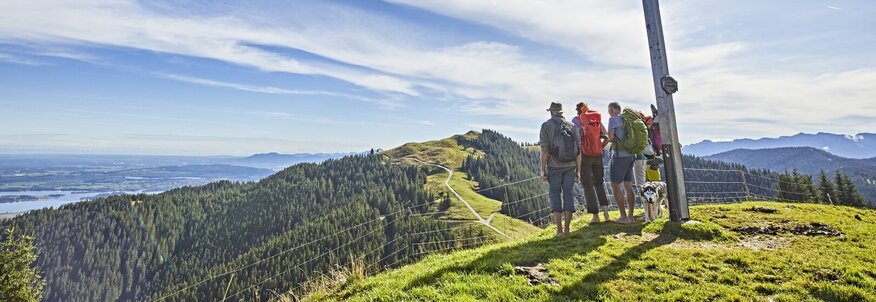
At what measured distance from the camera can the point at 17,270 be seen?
1057 inches

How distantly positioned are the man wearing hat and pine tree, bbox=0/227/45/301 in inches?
1321

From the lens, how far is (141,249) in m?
161

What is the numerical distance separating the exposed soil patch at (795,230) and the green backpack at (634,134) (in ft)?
8.96

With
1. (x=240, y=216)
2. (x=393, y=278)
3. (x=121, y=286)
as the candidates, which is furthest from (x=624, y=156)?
(x=121, y=286)

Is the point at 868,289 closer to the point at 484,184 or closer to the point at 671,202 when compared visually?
the point at 671,202

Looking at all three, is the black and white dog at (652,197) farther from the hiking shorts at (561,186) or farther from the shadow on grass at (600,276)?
the hiking shorts at (561,186)

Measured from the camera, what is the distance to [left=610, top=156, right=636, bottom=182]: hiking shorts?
9.64m

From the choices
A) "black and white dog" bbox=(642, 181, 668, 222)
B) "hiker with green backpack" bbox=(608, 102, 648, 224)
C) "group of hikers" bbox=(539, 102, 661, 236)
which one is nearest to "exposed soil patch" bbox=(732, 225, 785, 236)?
"black and white dog" bbox=(642, 181, 668, 222)

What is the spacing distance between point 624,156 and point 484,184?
150474 mm

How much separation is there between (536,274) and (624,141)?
4.72 metres

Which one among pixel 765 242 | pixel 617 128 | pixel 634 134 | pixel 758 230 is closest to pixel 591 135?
pixel 617 128

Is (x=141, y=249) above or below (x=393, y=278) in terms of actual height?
below

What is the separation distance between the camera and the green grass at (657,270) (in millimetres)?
5332

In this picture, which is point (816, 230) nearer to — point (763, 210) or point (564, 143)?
point (763, 210)
